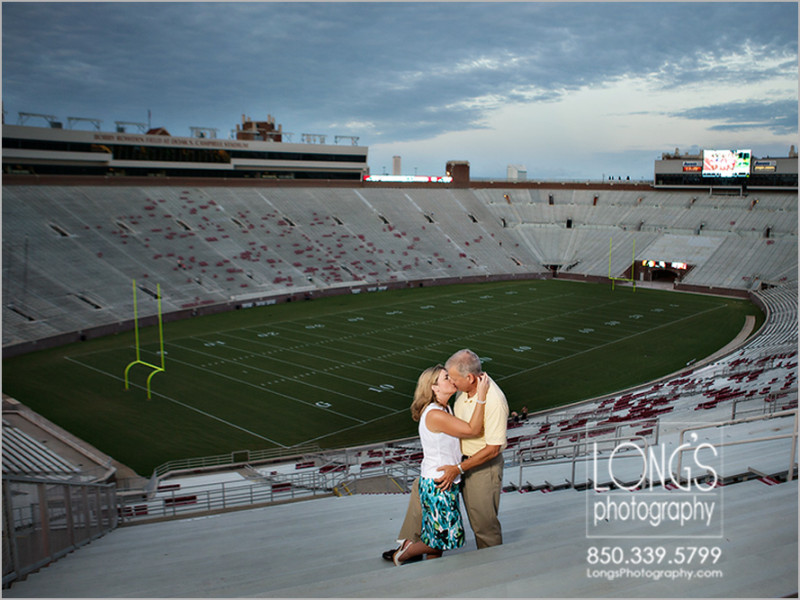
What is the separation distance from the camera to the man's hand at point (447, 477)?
5066 mm

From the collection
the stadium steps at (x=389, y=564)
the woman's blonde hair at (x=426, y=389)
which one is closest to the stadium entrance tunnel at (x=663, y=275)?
the stadium steps at (x=389, y=564)

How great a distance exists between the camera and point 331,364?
27.4 m

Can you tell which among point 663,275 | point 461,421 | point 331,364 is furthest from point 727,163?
point 461,421

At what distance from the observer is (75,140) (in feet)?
162

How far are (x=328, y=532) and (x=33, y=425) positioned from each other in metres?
16.8

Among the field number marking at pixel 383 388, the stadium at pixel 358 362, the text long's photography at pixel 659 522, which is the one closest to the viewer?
the text long's photography at pixel 659 522

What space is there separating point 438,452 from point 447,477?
0.20 metres

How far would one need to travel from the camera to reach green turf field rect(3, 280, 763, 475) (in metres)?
20.4

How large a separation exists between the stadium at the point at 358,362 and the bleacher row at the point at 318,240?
248mm

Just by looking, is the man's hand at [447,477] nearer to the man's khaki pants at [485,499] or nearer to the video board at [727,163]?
the man's khaki pants at [485,499]

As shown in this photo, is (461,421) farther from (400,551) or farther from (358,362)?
(358,362)

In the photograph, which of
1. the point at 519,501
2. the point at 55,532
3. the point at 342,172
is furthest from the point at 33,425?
the point at 342,172

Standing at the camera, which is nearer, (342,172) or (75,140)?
(75,140)

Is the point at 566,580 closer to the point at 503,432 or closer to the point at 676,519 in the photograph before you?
the point at 503,432
